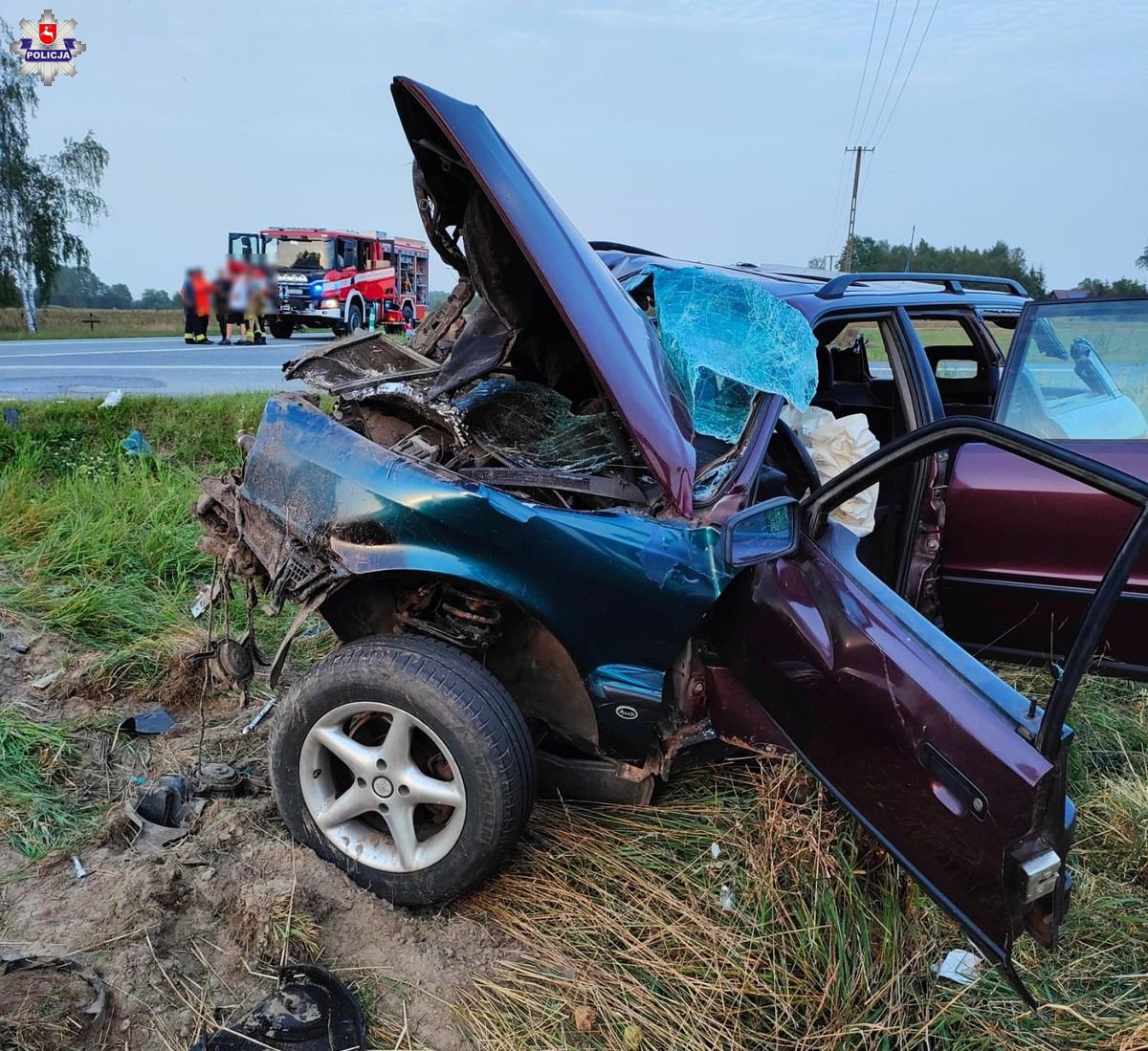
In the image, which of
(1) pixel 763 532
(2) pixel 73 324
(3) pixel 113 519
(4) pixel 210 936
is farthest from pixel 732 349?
(2) pixel 73 324

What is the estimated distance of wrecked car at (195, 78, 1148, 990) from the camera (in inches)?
71.1

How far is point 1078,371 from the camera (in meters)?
2.98

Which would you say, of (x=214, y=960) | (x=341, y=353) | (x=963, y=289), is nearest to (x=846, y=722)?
(x=214, y=960)

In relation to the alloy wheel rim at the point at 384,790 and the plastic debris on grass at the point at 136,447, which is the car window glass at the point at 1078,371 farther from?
the plastic debris on grass at the point at 136,447

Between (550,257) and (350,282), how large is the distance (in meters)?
12.4

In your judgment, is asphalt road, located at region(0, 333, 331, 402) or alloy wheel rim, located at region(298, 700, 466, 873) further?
asphalt road, located at region(0, 333, 331, 402)

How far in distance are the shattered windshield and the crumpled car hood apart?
0.38 ft

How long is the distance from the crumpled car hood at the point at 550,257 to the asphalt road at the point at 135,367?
4.58 metres

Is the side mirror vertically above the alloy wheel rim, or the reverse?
the side mirror

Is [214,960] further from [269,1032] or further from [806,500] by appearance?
[806,500]

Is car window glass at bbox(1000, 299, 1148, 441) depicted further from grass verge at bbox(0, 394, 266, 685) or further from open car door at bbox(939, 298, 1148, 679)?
grass verge at bbox(0, 394, 266, 685)

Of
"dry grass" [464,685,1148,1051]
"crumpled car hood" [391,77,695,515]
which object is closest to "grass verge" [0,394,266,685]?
"dry grass" [464,685,1148,1051]

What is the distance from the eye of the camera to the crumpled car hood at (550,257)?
2119mm

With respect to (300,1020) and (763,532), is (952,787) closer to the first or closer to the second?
(763,532)
